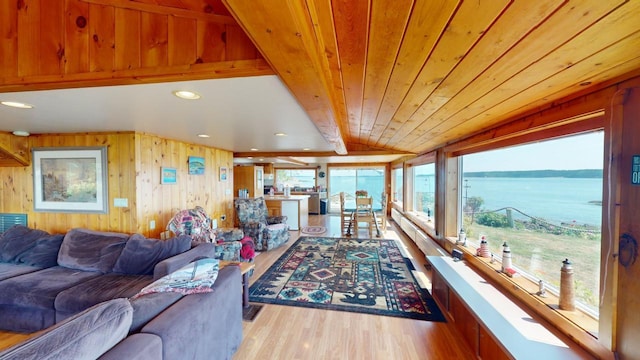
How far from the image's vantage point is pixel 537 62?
0.98 metres

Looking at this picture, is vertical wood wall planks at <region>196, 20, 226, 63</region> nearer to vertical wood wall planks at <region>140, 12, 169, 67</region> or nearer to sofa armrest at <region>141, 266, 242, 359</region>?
vertical wood wall planks at <region>140, 12, 169, 67</region>

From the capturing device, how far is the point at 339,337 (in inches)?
81.7

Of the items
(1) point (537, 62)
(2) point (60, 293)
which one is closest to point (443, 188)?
(1) point (537, 62)

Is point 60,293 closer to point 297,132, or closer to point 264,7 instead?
point 297,132

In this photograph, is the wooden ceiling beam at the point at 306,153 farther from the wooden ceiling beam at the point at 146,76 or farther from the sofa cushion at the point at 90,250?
the wooden ceiling beam at the point at 146,76

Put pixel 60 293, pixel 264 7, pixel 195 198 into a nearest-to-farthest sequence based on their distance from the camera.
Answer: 1. pixel 264 7
2. pixel 60 293
3. pixel 195 198

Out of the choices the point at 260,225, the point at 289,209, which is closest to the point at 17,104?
the point at 260,225

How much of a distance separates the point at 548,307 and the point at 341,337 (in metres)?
1.52

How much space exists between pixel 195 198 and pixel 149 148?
1142 millimetres

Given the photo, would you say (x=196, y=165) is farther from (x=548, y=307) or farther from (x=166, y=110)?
(x=548, y=307)

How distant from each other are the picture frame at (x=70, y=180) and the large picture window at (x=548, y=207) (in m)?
4.54

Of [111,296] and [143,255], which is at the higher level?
[143,255]

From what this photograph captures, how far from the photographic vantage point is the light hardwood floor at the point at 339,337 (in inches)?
74.4

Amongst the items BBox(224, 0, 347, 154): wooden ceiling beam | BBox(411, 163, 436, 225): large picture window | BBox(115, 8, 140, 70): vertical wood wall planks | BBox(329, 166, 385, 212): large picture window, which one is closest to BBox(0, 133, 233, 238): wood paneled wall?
BBox(115, 8, 140, 70): vertical wood wall planks
